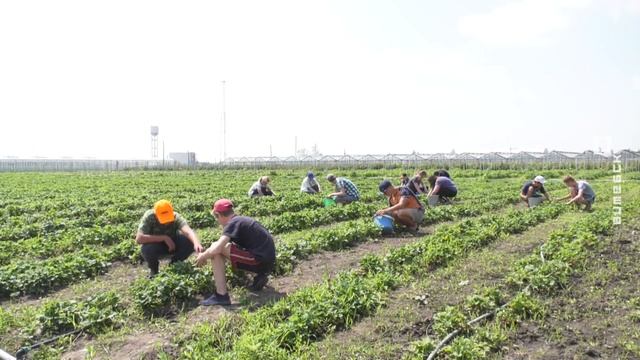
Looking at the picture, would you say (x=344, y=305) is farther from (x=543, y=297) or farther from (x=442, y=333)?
(x=543, y=297)

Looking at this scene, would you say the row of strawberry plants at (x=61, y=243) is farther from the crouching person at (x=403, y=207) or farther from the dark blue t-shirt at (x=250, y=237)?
the crouching person at (x=403, y=207)

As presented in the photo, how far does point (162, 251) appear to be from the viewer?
825cm

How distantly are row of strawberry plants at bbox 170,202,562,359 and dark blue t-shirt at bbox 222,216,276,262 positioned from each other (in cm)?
77

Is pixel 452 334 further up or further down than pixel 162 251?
further down

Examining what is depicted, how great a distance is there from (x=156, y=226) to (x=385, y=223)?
5.51 metres

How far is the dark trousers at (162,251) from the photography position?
8148mm

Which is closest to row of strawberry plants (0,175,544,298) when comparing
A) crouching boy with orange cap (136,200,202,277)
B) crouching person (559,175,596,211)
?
crouching boy with orange cap (136,200,202,277)

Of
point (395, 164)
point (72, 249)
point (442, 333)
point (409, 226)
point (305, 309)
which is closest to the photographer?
point (442, 333)

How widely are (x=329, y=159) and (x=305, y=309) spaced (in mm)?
60926

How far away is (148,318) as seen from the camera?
21.6ft

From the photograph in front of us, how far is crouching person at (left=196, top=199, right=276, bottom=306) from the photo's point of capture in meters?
6.90

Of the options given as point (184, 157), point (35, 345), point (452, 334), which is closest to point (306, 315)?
point (452, 334)

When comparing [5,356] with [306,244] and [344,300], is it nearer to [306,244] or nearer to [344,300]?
[344,300]

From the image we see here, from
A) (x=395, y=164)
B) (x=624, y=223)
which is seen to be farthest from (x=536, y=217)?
(x=395, y=164)
